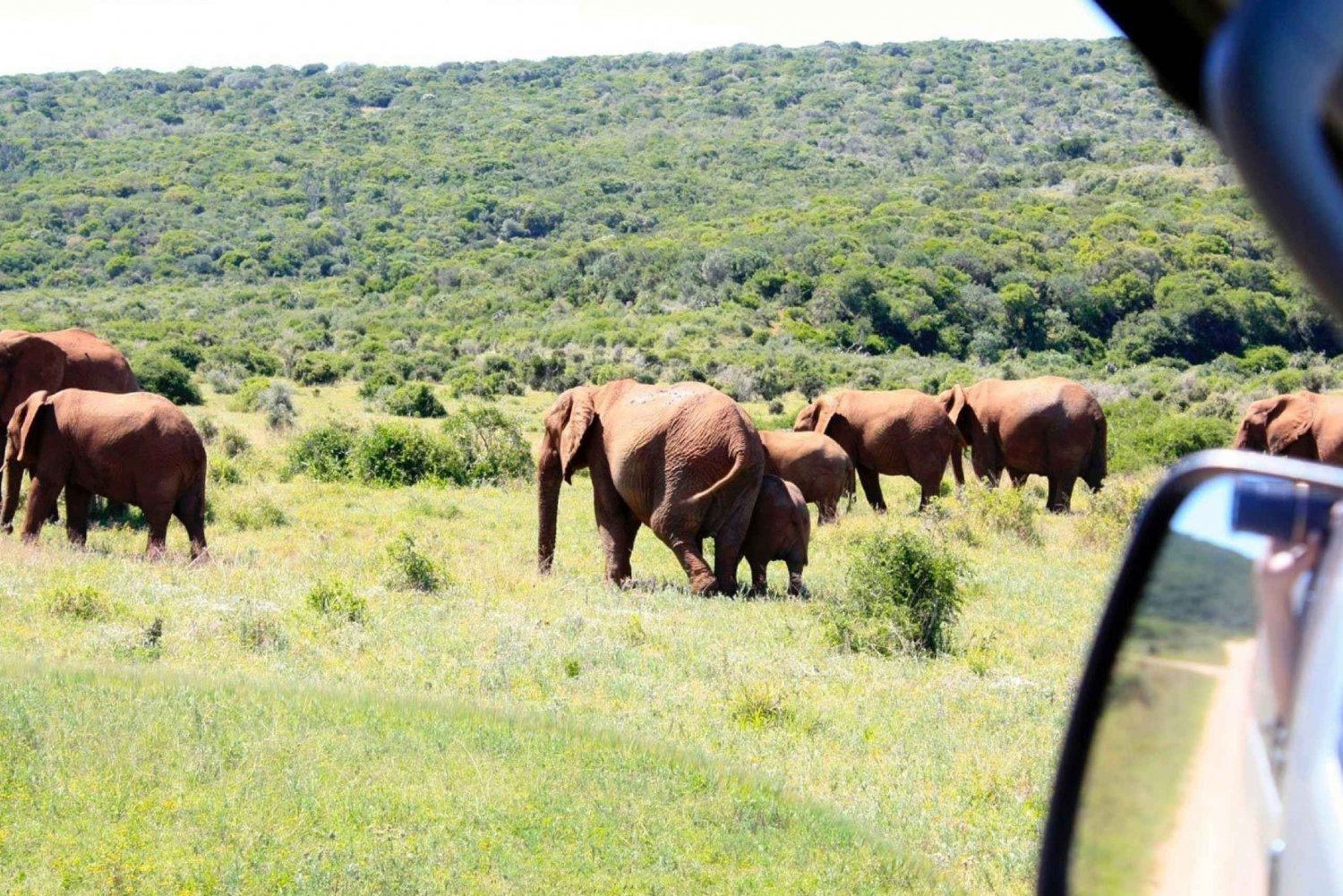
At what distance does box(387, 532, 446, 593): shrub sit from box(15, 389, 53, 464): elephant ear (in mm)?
3993

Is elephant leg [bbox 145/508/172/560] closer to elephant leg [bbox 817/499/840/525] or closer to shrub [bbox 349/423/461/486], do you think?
shrub [bbox 349/423/461/486]

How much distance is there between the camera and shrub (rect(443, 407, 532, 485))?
20.9 meters

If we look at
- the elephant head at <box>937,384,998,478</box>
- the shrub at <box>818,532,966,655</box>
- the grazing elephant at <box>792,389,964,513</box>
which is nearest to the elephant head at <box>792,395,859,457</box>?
the grazing elephant at <box>792,389,964,513</box>

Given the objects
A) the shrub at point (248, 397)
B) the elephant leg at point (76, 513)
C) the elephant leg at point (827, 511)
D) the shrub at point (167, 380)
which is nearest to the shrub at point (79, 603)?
the elephant leg at point (76, 513)

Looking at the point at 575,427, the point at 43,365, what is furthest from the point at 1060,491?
the point at 43,365

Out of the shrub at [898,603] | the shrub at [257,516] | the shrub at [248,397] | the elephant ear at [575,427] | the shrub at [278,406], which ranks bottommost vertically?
the shrub at [248,397]

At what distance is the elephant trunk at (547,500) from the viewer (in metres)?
13.6

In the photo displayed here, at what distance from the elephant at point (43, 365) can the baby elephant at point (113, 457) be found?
3.59m

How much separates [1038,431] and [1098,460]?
1118mm

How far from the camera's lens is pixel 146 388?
29.2 meters

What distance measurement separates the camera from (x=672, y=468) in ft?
41.7

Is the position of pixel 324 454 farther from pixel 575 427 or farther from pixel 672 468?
pixel 672 468

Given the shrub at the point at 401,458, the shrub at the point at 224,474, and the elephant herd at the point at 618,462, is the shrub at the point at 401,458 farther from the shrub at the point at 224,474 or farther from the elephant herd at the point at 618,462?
the elephant herd at the point at 618,462

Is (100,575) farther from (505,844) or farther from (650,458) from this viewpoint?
(505,844)
